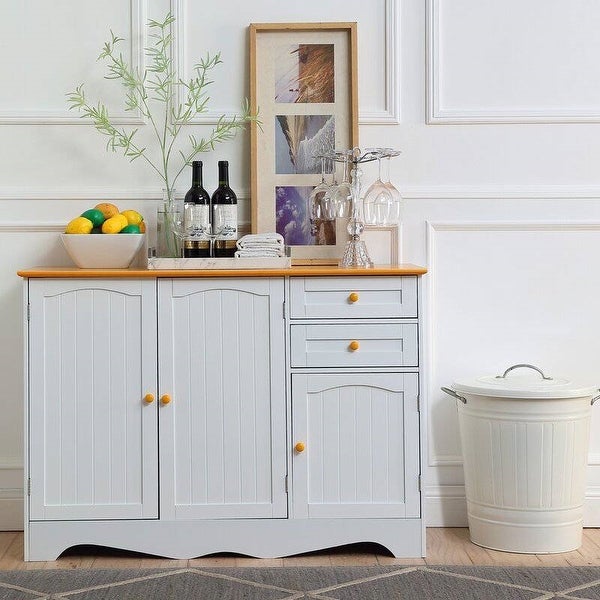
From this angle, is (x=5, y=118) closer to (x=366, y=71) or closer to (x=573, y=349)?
(x=366, y=71)

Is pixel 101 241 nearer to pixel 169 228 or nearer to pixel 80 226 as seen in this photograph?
pixel 80 226

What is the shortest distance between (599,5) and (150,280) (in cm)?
184

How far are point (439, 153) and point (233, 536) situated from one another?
58.6 inches

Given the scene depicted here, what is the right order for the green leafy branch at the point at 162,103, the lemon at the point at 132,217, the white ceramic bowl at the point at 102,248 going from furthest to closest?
the green leafy branch at the point at 162,103, the lemon at the point at 132,217, the white ceramic bowl at the point at 102,248

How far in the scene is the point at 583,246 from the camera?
124 inches

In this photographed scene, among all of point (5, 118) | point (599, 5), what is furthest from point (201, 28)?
point (599, 5)

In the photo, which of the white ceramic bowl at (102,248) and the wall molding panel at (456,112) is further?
the wall molding panel at (456,112)

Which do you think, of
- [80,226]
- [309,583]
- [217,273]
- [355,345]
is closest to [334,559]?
[309,583]

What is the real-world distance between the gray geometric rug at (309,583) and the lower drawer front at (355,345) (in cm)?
62

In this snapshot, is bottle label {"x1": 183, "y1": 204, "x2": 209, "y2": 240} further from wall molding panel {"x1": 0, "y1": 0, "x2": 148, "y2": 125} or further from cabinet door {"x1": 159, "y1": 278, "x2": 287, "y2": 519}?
wall molding panel {"x1": 0, "y1": 0, "x2": 148, "y2": 125}

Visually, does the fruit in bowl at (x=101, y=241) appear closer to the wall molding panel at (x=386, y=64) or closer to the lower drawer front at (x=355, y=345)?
the wall molding panel at (x=386, y=64)

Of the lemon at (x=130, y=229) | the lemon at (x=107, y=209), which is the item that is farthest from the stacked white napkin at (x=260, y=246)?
the lemon at (x=107, y=209)

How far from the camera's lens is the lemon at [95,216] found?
291 cm

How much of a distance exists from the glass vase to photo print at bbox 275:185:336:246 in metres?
0.36
